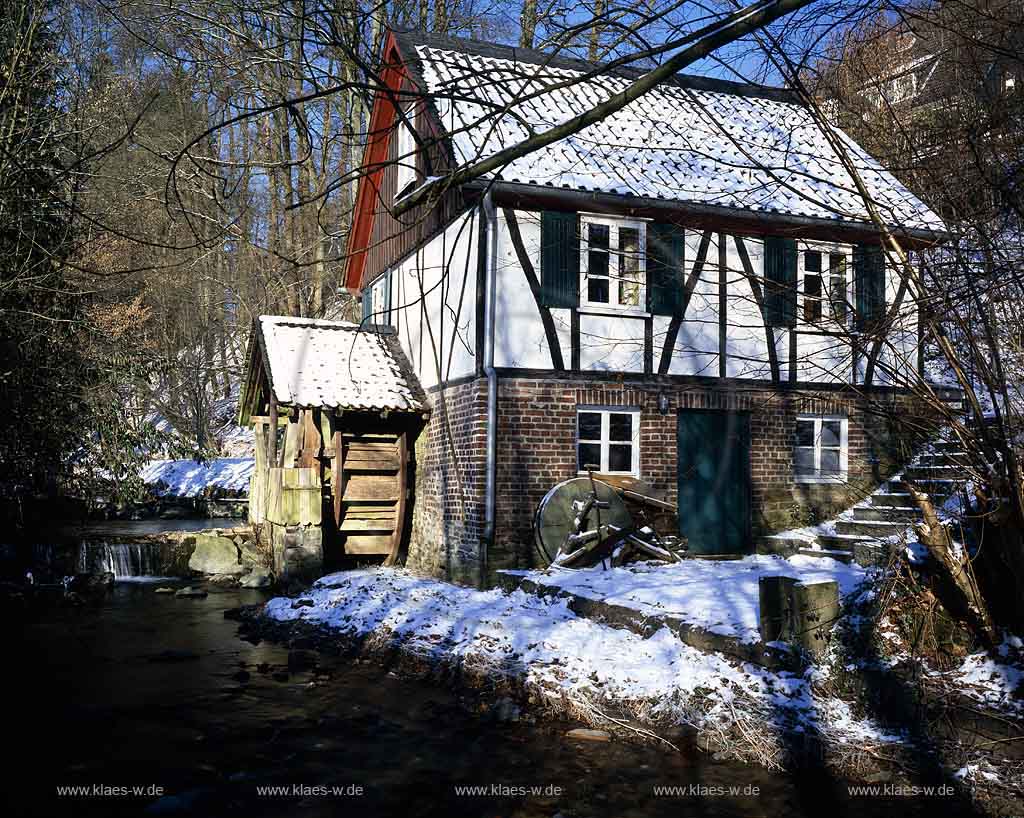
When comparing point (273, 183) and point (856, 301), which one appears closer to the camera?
point (856, 301)

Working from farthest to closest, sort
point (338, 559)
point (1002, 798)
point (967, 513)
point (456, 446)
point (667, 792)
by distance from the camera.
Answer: point (338, 559)
point (456, 446)
point (967, 513)
point (667, 792)
point (1002, 798)

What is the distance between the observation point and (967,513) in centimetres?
697

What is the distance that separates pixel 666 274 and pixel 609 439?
2.39 metres

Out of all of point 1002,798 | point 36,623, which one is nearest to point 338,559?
point 36,623

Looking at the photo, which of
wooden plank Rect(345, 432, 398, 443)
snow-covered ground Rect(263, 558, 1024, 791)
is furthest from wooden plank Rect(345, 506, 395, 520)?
snow-covered ground Rect(263, 558, 1024, 791)

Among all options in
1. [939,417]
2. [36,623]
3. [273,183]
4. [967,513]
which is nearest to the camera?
[939,417]

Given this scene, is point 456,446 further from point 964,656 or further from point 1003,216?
point 1003,216

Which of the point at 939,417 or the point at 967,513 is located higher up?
the point at 939,417

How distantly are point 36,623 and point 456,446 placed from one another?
5.68 m

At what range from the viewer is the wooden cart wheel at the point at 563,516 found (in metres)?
11.8

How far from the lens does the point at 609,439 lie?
501 inches

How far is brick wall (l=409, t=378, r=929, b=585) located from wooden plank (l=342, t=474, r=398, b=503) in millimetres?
571

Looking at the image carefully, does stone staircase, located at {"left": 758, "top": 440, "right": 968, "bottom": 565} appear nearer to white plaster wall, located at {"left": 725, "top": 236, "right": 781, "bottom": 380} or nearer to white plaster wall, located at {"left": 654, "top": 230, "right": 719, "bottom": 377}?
white plaster wall, located at {"left": 725, "top": 236, "right": 781, "bottom": 380}

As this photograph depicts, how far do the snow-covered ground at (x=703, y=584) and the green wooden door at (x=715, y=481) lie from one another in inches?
40.2
